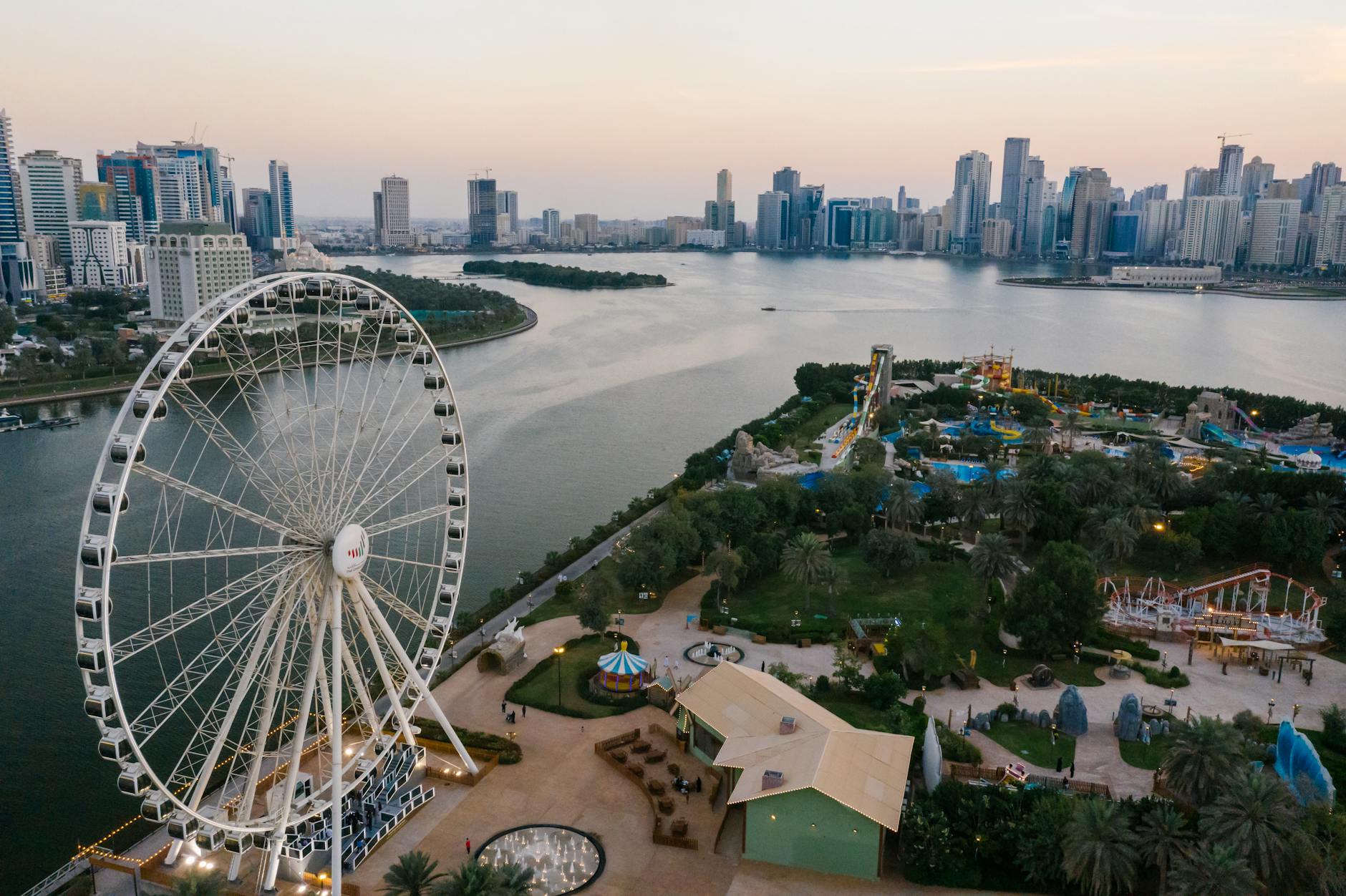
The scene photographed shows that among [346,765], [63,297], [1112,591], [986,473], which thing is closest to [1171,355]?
[986,473]

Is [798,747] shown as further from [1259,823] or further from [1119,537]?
[1119,537]

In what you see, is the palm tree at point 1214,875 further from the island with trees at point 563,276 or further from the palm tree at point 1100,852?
the island with trees at point 563,276

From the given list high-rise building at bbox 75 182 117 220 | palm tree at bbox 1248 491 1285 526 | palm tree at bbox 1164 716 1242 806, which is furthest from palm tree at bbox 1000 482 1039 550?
high-rise building at bbox 75 182 117 220

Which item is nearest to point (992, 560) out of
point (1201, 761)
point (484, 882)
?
point (1201, 761)

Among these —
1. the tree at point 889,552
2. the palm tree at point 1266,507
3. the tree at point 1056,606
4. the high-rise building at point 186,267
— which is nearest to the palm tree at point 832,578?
the tree at point 889,552

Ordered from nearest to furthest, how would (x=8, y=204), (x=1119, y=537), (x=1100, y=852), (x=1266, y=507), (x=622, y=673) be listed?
(x=1100, y=852)
(x=622, y=673)
(x=1119, y=537)
(x=1266, y=507)
(x=8, y=204)

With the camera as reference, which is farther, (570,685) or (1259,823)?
(570,685)

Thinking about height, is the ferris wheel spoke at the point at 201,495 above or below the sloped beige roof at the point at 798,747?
above
